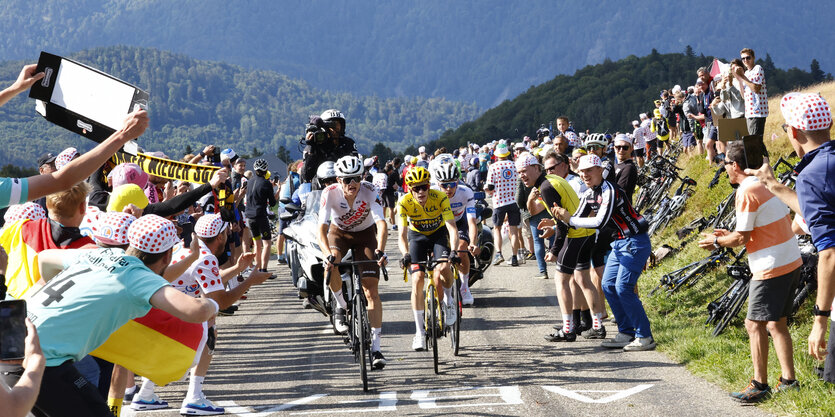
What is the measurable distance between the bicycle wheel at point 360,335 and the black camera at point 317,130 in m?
3.26

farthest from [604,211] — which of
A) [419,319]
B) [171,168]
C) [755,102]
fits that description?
[755,102]

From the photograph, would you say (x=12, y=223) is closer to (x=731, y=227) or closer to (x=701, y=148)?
(x=731, y=227)

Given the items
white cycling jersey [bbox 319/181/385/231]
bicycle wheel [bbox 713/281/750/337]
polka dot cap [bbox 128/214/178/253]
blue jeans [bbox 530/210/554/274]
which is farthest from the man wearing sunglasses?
polka dot cap [bbox 128/214/178/253]

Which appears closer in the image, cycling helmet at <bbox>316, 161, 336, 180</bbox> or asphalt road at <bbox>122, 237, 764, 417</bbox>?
asphalt road at <bbox>122, 237, 764, 417</bbox>

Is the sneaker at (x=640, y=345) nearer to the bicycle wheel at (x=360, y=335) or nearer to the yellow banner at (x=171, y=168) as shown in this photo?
the bicycle wheel at (x=360, y=335)

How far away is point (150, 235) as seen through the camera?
5.14m

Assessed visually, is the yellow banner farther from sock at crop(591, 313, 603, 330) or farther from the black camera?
sock at crop(591, 313, 603, 330)

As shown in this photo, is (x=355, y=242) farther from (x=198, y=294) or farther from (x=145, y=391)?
(x=145, y=391)

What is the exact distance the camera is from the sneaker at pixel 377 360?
902cm

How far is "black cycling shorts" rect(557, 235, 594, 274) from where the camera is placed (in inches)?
405

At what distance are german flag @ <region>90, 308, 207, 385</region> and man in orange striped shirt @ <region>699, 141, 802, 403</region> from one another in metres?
4.10

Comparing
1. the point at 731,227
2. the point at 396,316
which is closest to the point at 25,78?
the point at 396,316

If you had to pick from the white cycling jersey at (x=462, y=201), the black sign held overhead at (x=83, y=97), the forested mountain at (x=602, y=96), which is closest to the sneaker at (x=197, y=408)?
the black sign held overhead at (x=83, y=97)

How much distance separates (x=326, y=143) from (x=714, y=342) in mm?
5414
